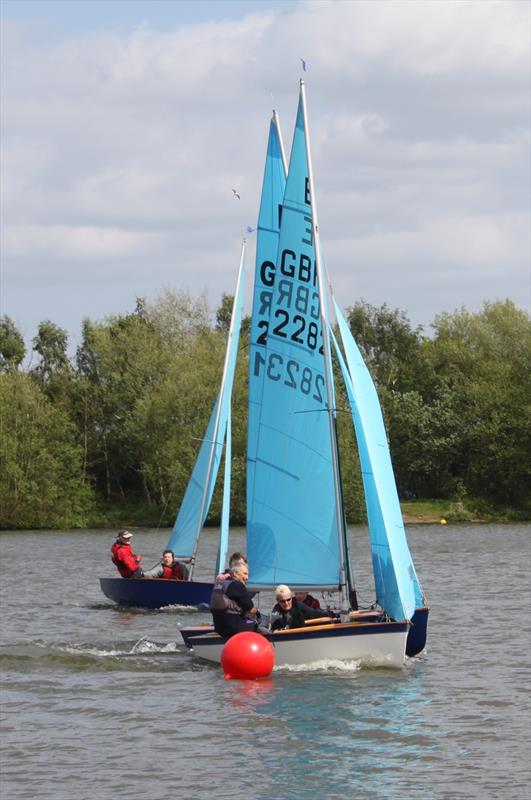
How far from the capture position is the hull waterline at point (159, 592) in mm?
25875

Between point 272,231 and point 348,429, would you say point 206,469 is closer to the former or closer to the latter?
point 272,231

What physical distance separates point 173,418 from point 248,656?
47.2 meters

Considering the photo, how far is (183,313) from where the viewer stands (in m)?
71.8

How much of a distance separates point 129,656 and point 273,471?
12.3ft

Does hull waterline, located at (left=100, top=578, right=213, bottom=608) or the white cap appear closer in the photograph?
the white cap

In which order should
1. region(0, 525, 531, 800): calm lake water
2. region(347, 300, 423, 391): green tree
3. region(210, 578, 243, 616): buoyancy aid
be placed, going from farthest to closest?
region(347, 300, 423, 391): green tree
region(210, 578, 243, 616): buoyancy aid
region(0, 525, 531, 800): calm lake water

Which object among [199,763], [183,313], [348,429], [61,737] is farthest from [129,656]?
[183,313]

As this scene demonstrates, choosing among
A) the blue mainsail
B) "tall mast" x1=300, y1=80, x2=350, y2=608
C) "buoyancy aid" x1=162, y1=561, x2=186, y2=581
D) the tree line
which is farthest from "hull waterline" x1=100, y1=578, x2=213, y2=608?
the tree line

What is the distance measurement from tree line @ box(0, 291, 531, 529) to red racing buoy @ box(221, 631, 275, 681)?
42944 millimetres

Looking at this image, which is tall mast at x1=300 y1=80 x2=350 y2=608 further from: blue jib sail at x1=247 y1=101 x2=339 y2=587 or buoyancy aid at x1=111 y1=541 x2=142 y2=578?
buoyancy aid at x1=111 y1=541 x2=142 y2=578

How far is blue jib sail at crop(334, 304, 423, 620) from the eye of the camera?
1816 cm

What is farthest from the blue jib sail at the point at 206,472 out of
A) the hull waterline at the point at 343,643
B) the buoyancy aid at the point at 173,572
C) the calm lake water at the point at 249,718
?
the hull waterline at the point at 343,643

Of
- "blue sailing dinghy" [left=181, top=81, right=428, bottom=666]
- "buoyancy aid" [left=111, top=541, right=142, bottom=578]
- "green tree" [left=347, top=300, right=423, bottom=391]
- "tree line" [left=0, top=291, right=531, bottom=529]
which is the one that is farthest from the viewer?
"green tree" [left=347, top=300, right=423, bottom=391]

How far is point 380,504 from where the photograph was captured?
18.5 metres
